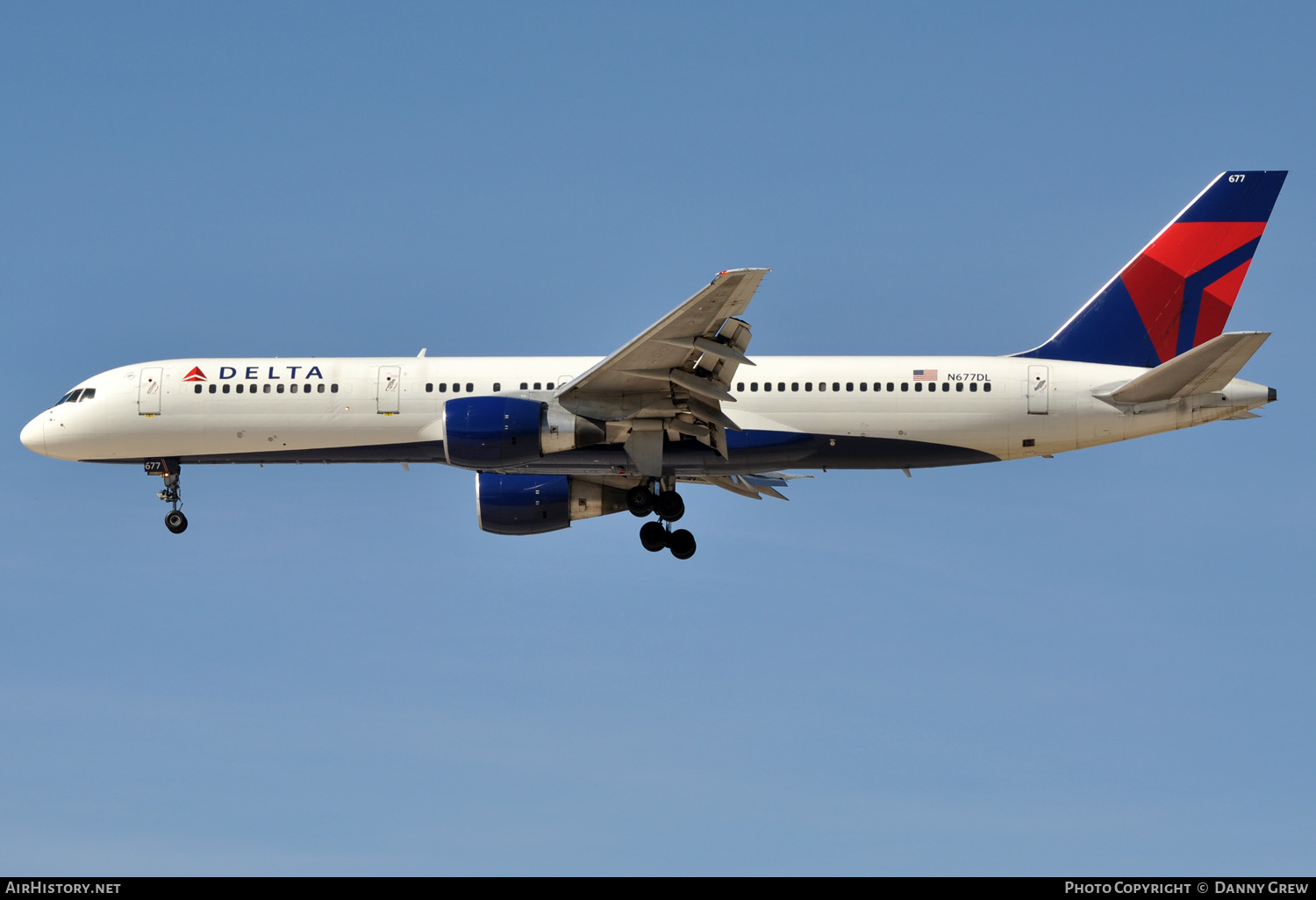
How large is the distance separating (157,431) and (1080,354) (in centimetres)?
2245

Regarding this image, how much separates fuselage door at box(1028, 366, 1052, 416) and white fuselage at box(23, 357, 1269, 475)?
0.03m

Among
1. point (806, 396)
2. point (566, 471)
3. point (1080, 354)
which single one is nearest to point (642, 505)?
point (566, 471)

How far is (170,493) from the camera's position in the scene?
38625 mm

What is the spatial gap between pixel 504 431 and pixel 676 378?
3.85m

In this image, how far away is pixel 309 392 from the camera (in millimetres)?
36969

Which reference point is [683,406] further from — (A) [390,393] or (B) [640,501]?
(A) [390,393]

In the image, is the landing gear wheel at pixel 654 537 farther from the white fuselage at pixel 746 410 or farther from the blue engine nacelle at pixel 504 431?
the blue engine nacelle at pixel 504 431

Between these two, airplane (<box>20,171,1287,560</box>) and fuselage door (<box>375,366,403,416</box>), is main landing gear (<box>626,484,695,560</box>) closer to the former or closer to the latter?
airplane (<box>20,171,1287,560</box>)

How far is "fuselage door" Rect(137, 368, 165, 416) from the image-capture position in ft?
123

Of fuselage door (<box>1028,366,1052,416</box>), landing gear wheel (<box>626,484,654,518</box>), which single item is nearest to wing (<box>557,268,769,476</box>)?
landing gear wheel (<box>626,484,654,518</box>)

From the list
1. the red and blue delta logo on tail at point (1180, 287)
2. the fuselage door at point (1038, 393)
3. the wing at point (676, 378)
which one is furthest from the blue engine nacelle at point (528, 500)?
the red and blue delta logo on tail at point (1180, 287)
